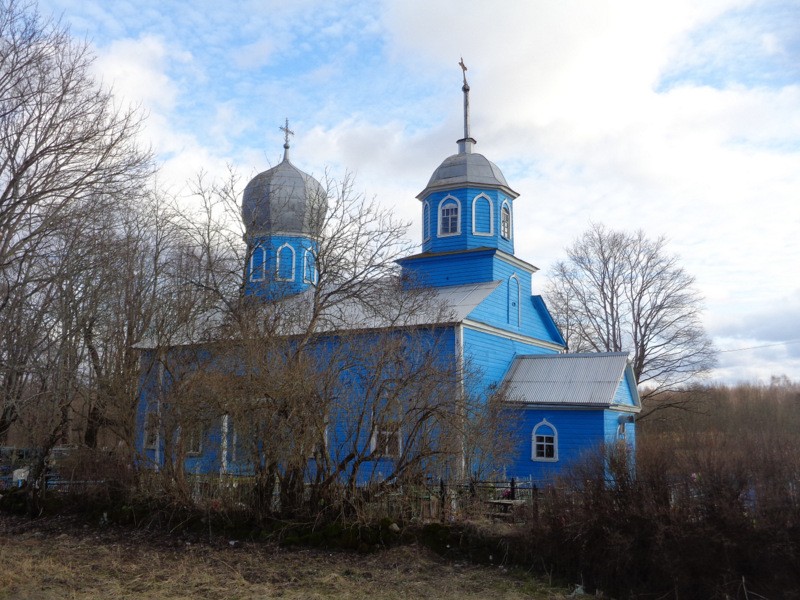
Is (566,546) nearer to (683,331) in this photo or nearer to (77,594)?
(77,594)

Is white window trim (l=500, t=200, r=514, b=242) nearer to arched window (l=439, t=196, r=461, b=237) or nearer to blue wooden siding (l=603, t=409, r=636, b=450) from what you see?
arched window (l=439, t=196, r=461, b=237)

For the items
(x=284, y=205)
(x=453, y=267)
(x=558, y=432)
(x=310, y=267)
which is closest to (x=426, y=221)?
(x=453, y=267)

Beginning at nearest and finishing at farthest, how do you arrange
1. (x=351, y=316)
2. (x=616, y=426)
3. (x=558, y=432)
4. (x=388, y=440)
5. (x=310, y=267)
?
(x=388, y=440) < (x=351, y=316) < (x=310, y=267) < (x=558, y=432) < (x=616, y=426)

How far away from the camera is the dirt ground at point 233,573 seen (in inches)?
338

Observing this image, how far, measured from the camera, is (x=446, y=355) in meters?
15.2

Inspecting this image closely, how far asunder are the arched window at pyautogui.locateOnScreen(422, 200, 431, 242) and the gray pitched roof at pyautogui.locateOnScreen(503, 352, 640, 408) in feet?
17.1

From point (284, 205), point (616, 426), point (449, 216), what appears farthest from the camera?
point (449, 216)

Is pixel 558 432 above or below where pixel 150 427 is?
below

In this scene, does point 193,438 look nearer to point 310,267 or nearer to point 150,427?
point 150,427

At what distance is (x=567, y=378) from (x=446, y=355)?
210 inches

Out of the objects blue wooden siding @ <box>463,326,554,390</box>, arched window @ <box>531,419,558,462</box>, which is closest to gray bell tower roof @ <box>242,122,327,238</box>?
blue wooden siding @ <box>463,326,554,390</box>

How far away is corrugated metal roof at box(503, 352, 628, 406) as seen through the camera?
59.9 feet

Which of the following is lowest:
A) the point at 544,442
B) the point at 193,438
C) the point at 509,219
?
the point at 544,442

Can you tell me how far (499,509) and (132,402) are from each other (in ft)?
23.6
